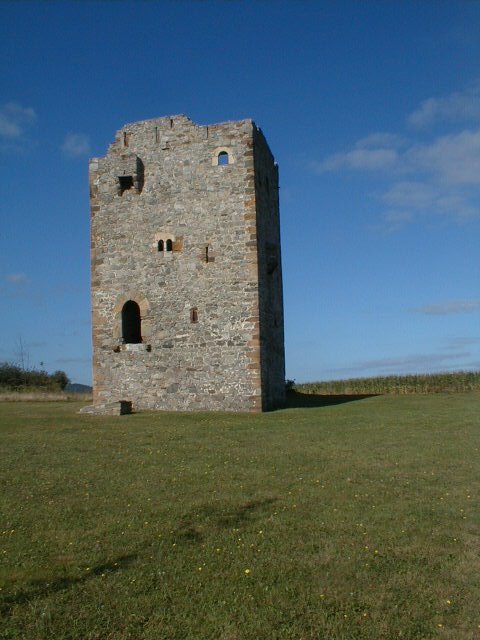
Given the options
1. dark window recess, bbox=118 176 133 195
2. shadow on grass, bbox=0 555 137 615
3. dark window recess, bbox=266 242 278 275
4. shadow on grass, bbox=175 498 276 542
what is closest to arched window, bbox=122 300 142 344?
dark window recess, bbox=118 176 133 195

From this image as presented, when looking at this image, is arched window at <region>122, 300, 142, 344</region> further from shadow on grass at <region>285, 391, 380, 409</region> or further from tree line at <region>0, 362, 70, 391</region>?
tree line at <region>0, 362, 70, 391</region>

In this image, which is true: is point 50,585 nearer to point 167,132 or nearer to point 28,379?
point 167,132

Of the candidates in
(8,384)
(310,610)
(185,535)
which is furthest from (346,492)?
(8,384)

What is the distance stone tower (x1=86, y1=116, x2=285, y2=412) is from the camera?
22.5 metres

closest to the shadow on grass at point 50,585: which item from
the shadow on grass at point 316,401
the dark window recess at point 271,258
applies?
the shadow on grass at point 316,401

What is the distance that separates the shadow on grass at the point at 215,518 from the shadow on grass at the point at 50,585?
104cm

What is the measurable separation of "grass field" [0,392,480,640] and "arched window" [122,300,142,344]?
10093 millimetres

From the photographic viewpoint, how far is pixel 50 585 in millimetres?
6121

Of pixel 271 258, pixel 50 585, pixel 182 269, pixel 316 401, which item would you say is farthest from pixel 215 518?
pixel 316 401

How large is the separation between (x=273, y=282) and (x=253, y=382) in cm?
557

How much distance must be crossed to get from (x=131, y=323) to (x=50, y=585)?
18836mm

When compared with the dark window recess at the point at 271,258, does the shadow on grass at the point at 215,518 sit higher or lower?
lower

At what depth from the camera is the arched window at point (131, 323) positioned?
23953 mm

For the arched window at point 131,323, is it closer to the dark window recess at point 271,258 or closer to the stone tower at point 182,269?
the stone tower at point 182,269
